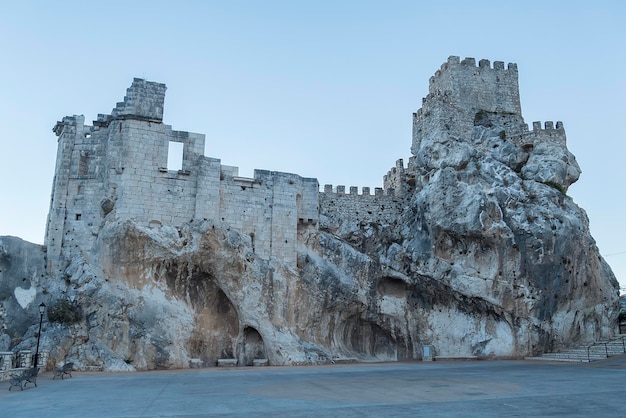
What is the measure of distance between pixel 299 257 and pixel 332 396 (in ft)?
54.0

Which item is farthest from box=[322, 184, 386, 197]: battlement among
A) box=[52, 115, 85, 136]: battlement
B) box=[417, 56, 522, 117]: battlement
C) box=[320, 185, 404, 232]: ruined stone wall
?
box=[52, 115, 85, 136]: battlement

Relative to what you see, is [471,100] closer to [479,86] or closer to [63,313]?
[479,86]

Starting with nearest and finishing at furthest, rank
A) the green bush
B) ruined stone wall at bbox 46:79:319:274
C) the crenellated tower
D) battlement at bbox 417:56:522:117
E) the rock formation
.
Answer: the green bush, the rock formation, ruined stone wall at bbox 46:79:319:274, the crenellated tower, battlement at bbox 417:56:522:117

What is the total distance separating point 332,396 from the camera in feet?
41.2

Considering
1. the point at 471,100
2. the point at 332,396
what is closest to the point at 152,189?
the point at 332,396

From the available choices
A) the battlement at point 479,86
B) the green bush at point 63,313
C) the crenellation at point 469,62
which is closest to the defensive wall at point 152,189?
the green bush at point 63,313

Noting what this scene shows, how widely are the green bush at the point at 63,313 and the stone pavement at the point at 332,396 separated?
4961mm

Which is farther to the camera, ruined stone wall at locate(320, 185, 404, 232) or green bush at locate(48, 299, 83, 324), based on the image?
ruined stone wall at locate(320, 185, 404, 232)

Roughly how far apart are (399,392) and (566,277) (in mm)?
20260

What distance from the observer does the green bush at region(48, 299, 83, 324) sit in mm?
22703

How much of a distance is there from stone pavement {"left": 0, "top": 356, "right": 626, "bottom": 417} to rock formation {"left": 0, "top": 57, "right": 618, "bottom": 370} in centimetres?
668

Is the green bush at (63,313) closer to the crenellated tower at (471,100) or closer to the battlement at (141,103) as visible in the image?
the battlement at (141,103)

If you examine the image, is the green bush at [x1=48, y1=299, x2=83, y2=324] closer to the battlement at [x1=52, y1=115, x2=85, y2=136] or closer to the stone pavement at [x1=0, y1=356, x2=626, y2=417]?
the stone pavement at [x1=0, y1=356, x2=626, y2=417]

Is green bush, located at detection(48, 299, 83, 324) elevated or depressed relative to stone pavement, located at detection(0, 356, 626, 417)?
elevated
